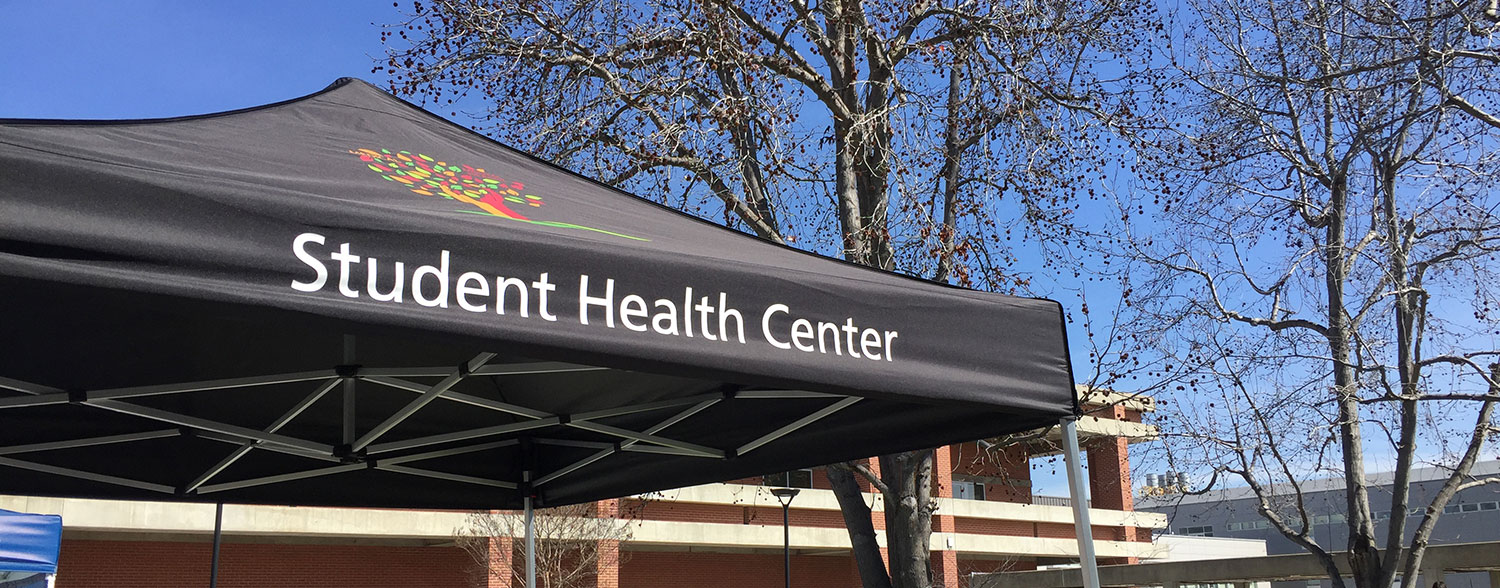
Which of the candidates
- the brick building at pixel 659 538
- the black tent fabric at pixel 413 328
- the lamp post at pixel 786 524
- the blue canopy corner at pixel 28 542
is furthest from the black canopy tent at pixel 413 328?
the lamp post at pixel 786 524

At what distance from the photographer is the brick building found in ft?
83.5

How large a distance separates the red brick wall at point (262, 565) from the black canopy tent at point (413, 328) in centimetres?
2462

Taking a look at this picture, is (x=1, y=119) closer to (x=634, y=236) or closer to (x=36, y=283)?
(x=36, y=283)

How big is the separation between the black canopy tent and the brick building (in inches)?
616

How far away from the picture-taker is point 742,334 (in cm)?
275

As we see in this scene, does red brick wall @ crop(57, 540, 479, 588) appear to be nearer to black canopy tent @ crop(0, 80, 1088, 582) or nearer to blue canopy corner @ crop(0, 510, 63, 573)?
blue canopy corner @ crop(0, 510, 63, 573)

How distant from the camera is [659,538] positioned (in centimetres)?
3055

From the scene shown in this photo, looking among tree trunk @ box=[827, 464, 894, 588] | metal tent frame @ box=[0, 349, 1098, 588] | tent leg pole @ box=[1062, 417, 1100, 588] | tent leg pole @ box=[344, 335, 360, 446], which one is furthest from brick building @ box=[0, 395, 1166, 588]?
tent leg pole @ box=[344, 335, 360, 446]

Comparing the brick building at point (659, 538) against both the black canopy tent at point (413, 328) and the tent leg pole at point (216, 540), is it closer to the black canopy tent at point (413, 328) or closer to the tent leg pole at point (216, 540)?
the tent leg pole at point (216, 540)

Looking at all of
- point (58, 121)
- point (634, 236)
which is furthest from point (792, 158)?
point (58, 121)

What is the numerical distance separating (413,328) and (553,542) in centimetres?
2508

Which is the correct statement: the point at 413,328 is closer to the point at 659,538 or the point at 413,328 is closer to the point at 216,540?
the point at 216,540

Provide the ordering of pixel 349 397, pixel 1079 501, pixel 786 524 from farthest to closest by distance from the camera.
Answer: pixel 786 524 → pixel 349 397 → pixel 1079 501

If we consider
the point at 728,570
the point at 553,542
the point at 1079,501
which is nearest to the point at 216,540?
the point at 1079,501
